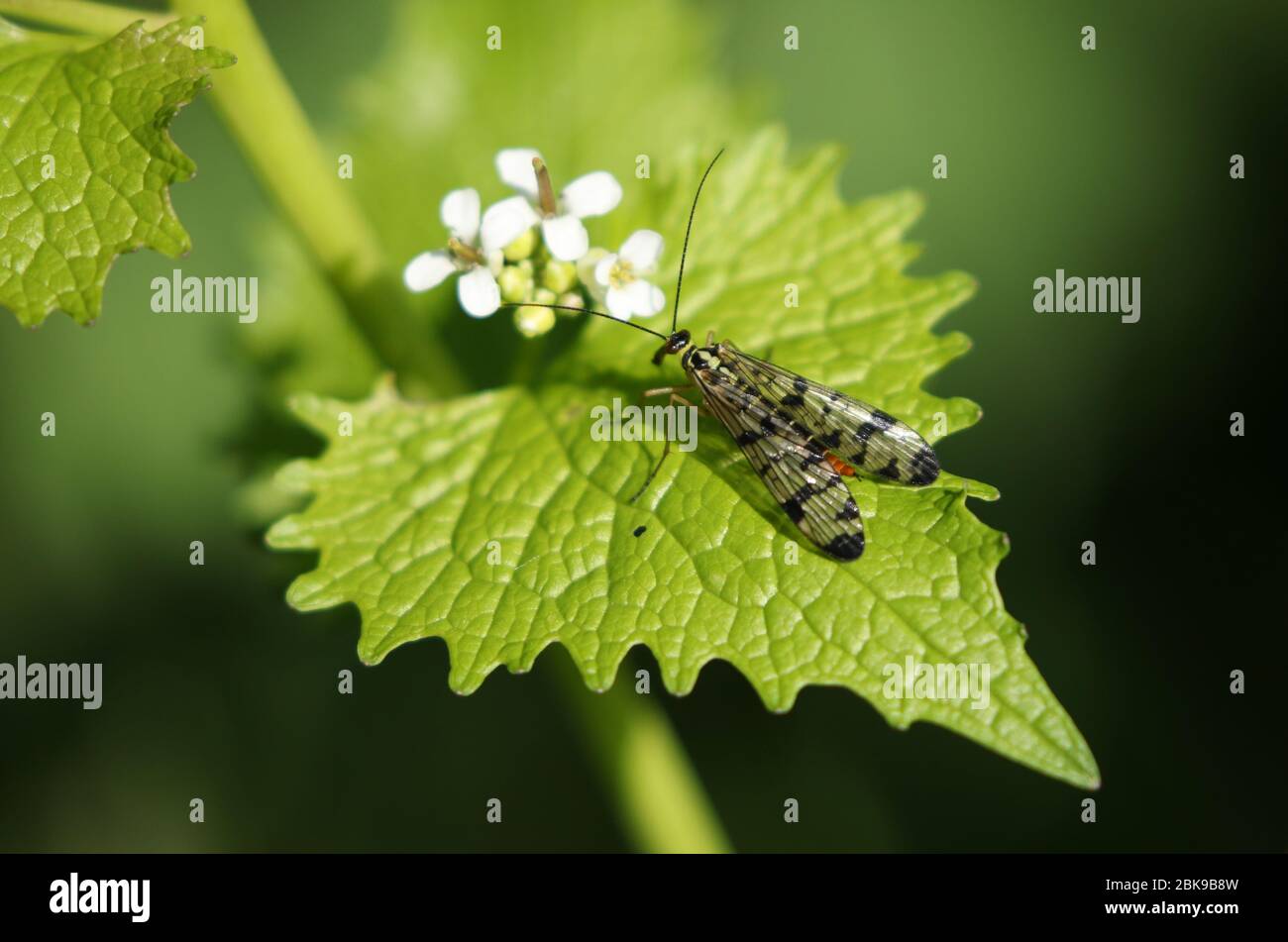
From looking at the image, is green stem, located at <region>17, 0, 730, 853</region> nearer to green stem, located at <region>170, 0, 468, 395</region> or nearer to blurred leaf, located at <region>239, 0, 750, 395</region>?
green stem, located at <region>170, 0, 468, 395</region>

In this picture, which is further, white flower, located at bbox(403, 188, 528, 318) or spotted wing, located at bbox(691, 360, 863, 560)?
white flower, located at bbox(403, 188, 528, 318)

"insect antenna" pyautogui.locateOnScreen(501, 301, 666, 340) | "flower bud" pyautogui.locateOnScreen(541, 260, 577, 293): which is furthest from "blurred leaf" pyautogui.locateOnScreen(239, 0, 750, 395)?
"flower bud" pyautogui.locateOnScreen(541, 260, 577, 293)

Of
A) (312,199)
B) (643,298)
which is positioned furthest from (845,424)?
(312,199)

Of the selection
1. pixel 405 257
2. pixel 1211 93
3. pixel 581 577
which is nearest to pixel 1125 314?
pixel 1211 93

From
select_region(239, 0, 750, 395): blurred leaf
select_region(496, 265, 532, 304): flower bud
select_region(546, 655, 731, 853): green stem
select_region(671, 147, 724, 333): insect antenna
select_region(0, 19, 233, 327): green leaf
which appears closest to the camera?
select_region(0, 19, 233, 327): green leaf

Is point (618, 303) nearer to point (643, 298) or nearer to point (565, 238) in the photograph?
point (643, 298)

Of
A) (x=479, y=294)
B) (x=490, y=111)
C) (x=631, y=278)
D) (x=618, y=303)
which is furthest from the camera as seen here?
(x=490, y=111)

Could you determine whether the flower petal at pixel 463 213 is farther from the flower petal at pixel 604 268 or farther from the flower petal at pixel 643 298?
the flower petal at pixel 643 298
